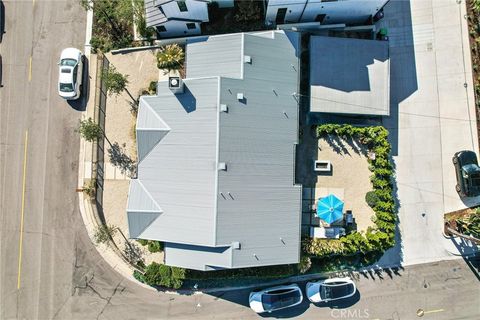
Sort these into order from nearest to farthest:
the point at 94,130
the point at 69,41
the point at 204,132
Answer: the point at 204,132
the point at 94,130
the point at 69,41

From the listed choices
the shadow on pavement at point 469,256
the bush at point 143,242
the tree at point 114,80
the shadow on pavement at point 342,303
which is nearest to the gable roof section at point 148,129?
the tree at point 114,80

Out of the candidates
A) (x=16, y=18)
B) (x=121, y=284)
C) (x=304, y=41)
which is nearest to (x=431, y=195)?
(x=304, y=41)

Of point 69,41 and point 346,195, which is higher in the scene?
point 69,41

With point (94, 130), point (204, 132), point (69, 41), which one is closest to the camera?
point (204, 132)

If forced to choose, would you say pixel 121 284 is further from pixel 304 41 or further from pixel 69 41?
pixel 304 41

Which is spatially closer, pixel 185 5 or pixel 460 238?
pixel 185 5

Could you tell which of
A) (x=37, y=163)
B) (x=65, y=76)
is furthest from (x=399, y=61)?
(x=37, y=163)

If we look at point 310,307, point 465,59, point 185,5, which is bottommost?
point 310,307

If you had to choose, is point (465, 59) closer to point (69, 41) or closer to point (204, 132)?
point (204, 132)

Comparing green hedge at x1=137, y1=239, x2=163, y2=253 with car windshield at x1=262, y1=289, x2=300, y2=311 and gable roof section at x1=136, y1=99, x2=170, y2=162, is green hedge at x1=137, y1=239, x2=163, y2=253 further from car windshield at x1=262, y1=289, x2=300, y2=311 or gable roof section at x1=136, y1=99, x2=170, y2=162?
car windshield at x1=262, y1=289, x2=300, y2=311
